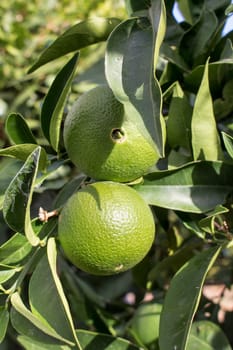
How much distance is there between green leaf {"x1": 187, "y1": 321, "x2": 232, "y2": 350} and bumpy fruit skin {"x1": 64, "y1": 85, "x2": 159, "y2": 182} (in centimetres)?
25

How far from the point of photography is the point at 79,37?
30.5 inches

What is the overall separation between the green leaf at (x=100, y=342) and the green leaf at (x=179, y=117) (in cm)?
27

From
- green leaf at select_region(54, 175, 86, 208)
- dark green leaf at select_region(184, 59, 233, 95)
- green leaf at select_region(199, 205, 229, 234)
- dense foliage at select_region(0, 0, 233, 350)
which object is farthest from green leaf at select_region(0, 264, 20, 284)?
dark green leaf at select_region(184, 59, 233, 95)

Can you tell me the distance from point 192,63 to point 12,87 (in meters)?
0.92

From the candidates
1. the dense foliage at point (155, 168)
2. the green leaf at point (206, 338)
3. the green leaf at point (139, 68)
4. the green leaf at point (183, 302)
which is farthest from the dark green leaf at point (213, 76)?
the green leaf at point (206, 338)

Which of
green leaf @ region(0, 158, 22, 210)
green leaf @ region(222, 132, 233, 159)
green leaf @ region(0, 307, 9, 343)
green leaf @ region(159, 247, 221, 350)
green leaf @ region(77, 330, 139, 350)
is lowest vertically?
green leaf @ region(77, 330, 139, 350)

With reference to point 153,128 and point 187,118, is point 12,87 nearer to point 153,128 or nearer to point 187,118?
point 187,118

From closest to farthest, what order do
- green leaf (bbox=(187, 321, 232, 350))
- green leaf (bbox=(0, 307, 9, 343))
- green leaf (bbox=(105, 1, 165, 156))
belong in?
green leaf (bbox=(105, 1, 165, 156)), green leaf (bbox=(0, 307, 9, 343)), green leaf (bbox=(187, 321, 232, 350))

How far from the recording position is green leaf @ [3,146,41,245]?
61cm

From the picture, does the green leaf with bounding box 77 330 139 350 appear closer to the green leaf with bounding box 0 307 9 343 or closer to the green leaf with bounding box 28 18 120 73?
the green leaf with bounding box 0 307 9 343

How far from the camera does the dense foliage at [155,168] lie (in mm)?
626

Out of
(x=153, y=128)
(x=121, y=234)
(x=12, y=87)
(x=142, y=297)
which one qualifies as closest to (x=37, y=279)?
(x=121, y=234)

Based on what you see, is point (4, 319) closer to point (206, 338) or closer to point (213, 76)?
point (206, 338)

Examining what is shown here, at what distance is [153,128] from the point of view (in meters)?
0.56
